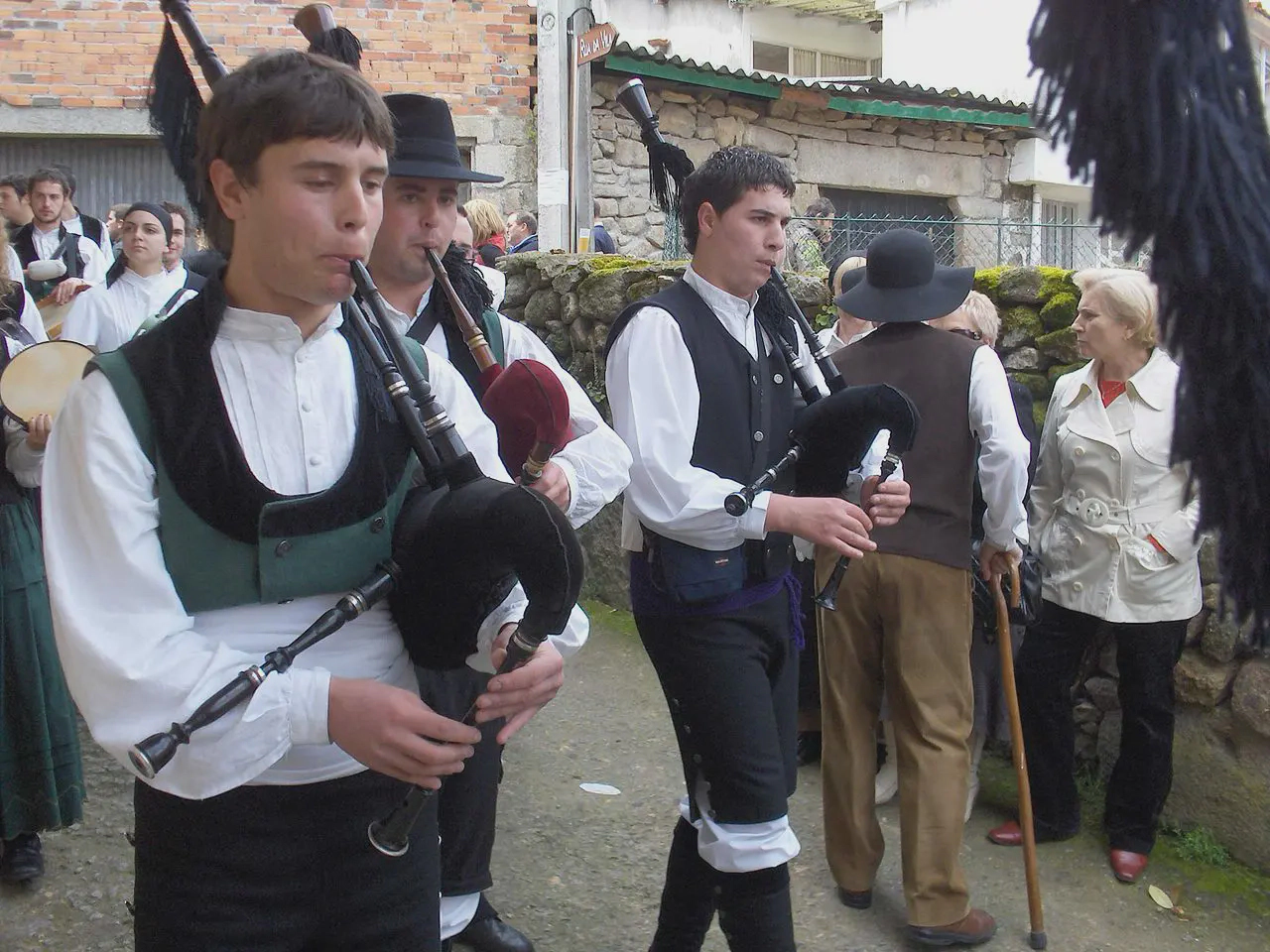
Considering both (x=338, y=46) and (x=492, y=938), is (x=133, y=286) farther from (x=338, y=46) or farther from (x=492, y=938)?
(x=492, y=938)

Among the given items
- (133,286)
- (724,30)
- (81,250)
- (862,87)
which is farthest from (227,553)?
(724,30)

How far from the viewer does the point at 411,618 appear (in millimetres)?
1675

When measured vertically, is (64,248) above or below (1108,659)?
above

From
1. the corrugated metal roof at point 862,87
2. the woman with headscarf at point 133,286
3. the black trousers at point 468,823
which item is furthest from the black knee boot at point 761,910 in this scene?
the corrugated metal roof at point 862,87

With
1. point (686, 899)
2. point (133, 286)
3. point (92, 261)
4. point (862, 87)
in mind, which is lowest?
point (686, 899)

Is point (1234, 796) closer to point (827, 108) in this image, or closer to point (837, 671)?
point (837, 671)

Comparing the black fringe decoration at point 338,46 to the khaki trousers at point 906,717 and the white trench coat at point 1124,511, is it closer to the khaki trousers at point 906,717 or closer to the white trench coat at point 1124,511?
the khaki trousers at point 906,717

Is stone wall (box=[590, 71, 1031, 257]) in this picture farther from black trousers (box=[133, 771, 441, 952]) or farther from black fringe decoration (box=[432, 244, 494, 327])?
black trousers (box=[133, 771, 441, 952])

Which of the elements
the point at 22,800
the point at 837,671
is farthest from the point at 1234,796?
the point at 22,800

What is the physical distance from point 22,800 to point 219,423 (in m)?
2.40

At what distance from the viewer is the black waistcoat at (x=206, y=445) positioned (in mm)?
1499

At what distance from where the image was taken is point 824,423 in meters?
2.83

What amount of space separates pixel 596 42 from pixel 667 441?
4.60m

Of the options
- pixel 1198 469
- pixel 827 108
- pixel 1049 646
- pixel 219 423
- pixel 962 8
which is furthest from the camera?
pixel 827 108
